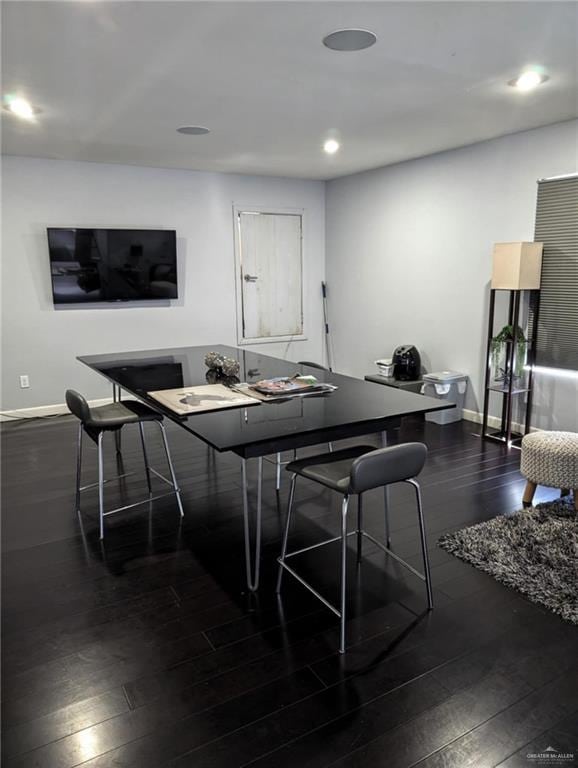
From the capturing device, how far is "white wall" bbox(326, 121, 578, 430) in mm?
4371

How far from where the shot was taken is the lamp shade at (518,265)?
408 centimetres

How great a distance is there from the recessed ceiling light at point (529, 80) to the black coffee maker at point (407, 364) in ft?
8.79

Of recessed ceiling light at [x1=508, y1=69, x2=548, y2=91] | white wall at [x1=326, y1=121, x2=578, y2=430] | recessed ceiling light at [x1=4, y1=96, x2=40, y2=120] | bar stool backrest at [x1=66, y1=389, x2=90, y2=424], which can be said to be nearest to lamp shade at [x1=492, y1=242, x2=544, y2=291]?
white wall at [x1=326, y1=121, x2=578, y2=430]

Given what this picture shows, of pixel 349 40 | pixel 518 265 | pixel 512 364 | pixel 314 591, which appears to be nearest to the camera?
pixel 314 591

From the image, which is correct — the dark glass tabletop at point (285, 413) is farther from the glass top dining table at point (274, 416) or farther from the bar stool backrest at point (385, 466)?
the bar stool backrest at point (385, 466)

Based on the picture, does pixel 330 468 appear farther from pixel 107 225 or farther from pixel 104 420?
pixel 107 225

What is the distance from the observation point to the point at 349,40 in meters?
2.52

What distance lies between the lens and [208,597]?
7.94ft

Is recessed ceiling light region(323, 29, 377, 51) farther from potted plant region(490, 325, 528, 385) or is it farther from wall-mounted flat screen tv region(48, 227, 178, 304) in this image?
wall-mounted flat screen tv region(48, 227, 178, 304)

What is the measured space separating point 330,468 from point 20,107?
313 cm

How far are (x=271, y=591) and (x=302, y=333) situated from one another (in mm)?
4739

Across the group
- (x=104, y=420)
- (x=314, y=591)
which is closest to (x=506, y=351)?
(x=314, y=591)

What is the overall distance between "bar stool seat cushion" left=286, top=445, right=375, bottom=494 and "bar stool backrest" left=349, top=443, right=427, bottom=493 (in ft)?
0.33

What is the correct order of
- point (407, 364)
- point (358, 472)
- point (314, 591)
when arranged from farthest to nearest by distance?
point (407, 364) → point (314, 591) → point (358, 472)
